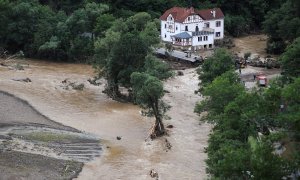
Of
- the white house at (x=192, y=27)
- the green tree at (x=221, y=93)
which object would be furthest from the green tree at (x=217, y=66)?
the white house at (x=192, y=27)

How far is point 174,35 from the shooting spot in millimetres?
73812

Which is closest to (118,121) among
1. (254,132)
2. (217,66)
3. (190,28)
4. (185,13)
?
(217,66)

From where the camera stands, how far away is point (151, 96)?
42719 millimetres

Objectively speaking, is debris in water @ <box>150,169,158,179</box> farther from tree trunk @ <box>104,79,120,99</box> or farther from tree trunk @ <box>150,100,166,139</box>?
tree trunk @ <box>104,79,120,99</box>

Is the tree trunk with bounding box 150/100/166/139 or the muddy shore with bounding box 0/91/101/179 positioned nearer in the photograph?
the muddy shore with bounding box 0/91/101/179

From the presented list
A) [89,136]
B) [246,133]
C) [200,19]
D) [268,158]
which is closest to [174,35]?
[200,19]

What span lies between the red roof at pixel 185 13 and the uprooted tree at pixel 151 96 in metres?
30.2

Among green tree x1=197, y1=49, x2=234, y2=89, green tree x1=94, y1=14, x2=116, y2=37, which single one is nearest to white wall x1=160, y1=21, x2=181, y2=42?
green tree x1=94, y1=14, x2=116, y2=37

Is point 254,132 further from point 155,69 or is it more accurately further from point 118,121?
point 118,121

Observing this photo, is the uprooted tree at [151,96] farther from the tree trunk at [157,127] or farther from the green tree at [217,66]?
the green tree at [217,66]

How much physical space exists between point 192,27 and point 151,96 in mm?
32868

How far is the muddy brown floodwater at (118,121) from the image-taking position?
125 ft

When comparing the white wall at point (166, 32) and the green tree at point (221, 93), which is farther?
the white wall at point (166, 32)

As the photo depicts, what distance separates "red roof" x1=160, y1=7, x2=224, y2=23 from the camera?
74000mm
